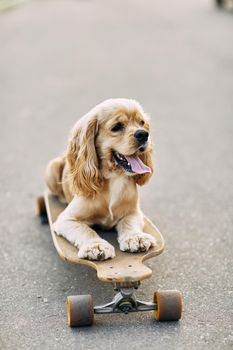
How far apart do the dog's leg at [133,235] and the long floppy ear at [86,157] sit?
0.32m

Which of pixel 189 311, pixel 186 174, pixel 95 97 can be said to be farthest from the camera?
pixel 95 97

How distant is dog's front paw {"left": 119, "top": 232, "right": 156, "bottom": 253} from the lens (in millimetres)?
4695

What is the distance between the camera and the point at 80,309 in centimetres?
435

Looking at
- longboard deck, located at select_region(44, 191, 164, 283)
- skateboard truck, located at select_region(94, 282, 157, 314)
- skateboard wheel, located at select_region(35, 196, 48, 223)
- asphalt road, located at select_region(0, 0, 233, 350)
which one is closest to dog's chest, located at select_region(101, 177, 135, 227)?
longboard deck, located at select_region(44, 191, 164, 283)

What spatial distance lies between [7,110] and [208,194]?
4.12 m

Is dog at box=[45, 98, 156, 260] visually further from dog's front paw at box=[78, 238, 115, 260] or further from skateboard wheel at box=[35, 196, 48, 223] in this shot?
skateboard wheel at box=[35, 196, 48, 223]

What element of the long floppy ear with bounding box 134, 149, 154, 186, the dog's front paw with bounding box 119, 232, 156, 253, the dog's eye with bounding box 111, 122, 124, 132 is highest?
the dog's eye with bounding box 111, 122, 124, 132

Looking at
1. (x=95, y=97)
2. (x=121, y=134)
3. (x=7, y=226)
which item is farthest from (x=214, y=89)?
(x=121, y=134)

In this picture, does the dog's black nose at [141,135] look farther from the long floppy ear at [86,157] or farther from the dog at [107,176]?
the long floppy ear at [86,157]

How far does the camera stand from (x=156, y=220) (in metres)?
6.25

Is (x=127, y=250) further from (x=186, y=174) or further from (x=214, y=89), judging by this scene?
(x=214, y=89)

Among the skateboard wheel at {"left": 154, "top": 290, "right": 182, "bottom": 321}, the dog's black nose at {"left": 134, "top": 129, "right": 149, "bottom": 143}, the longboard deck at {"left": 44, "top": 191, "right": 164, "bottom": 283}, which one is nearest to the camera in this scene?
the longboard deck at {"left": 44, "top": 191, "right": 164, "bottom": 283}

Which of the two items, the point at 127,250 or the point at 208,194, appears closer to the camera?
the point at 127,250

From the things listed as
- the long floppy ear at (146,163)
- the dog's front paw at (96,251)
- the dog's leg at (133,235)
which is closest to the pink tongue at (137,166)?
the long floppy ear at (146,163)
